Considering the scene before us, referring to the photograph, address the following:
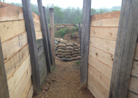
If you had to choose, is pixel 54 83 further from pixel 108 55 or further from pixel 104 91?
pixel 108 55

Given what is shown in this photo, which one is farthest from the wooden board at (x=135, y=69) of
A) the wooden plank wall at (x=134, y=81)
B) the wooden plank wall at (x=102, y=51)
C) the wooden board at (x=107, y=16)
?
the wooden board at (x=107, y=16)

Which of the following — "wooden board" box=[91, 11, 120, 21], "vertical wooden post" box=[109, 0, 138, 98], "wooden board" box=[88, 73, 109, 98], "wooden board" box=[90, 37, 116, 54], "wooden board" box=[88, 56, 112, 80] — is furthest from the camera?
"wooden board" box=[88, 73, 109, 98]

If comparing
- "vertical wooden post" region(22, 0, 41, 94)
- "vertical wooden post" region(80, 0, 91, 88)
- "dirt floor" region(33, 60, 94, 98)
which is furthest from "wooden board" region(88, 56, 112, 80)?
"vertical wooden post" region(22, 0, 41, 94)

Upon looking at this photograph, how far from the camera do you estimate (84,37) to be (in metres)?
2.93

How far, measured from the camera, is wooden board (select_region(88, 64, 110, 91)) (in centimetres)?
214

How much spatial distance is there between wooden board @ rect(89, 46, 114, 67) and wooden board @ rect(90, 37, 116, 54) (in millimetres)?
82

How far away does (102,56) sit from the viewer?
7.53 feet

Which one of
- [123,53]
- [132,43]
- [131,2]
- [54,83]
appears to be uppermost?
[131,2]

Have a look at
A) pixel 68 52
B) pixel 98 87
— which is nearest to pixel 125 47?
pixel 98 87

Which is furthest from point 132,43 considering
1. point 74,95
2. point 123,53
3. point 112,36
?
point 74,95

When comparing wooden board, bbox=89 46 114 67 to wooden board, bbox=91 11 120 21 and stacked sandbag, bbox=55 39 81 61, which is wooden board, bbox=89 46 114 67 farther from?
stacked sandbag, bbox=55 39 81 61

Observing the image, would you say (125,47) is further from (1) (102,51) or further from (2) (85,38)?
(2) (85,38)

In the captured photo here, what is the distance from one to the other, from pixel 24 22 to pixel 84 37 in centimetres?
155

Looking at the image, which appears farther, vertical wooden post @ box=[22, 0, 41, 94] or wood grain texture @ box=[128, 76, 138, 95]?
vertical wooden post @ box=[22, 0, 41, 94]
